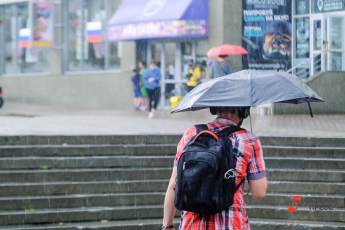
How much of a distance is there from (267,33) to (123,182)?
1351 cm

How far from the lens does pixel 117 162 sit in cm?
1176

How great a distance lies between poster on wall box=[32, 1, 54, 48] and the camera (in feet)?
95.5

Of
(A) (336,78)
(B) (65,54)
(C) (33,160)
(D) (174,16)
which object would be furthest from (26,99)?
(C) (33,160)

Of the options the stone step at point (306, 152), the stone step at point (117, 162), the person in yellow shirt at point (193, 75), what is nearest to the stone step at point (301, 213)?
the stone step at point (117, 162)

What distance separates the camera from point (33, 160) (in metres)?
11.6

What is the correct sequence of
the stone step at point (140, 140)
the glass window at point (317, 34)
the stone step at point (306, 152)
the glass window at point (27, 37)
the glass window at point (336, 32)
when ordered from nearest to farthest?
the stone step at point (306, 152) < the stone step at point (140, 140) < the glass window at point (336, 32) < the glass window at point (317, 34) < the glass window at point (27, 37)

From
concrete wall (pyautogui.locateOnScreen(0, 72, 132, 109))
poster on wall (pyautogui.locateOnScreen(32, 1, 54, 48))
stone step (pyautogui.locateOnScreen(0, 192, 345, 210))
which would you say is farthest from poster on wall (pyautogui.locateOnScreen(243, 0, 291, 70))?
stone step (pyautogui.locateOnScreen(0, 192, 345, 210))

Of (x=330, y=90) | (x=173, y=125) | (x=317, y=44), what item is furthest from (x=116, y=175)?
(x=317, y=44)

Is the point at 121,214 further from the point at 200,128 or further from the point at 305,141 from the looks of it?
the point at 200,128

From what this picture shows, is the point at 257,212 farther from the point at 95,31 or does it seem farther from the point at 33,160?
the point at 95,31

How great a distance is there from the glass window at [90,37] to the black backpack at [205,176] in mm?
21969

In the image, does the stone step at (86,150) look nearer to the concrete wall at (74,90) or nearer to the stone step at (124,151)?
the stone step at (124,151)

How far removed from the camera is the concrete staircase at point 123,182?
1042 centimetres

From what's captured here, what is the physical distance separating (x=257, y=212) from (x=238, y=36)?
44.4 feet
